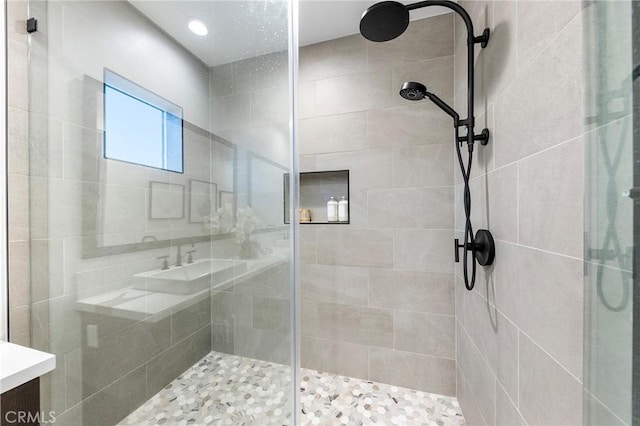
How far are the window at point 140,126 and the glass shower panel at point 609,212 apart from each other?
1.30 m

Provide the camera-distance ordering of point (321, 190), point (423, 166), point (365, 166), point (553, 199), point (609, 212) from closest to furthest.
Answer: point (609, 212) → point (553, 199) → point (423, 166) → point (365, 166) → point (321, 190)

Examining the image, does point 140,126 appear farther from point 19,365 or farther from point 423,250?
point 423,250

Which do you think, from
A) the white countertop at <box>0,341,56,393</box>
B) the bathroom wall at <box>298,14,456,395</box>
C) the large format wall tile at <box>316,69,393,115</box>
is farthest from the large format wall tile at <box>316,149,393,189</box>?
the white countertop at <box>0,341,56,393</box>

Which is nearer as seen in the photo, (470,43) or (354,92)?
(470,43)

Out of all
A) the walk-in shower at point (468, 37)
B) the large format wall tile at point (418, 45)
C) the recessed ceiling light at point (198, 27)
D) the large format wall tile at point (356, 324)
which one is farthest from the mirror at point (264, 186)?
the large format wall tile at point (418, 45)

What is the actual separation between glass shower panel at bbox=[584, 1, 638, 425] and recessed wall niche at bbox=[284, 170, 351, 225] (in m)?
1.25

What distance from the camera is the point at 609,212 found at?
15.1 inches

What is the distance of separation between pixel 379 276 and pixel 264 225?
87 centimetres

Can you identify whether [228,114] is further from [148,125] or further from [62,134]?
[62,134]

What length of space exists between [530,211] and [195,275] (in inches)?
50.4

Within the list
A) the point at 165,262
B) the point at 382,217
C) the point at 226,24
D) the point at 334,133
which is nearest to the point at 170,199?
the point at 165,262

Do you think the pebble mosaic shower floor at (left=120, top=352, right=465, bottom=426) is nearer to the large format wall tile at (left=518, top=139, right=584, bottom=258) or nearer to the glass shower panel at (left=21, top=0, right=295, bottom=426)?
the glass shower panel at (left=21, top=0, right=295, bottom=426)

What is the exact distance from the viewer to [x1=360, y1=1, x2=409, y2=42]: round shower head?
38.8 inches

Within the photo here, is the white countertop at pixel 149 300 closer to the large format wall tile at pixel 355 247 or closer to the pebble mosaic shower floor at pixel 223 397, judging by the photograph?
the pebble mosaic shower floor at pixel 223 397
